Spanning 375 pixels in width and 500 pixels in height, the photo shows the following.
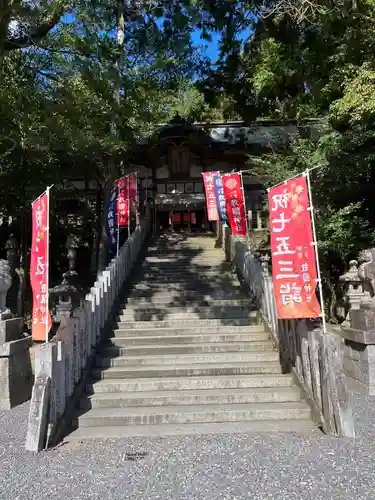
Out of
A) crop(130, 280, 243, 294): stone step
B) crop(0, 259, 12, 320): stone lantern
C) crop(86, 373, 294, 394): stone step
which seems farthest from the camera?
crop(130, 280, 243, 294): stone step

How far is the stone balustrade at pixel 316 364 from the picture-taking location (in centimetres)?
471

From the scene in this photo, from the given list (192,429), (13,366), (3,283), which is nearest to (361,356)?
(192,429)

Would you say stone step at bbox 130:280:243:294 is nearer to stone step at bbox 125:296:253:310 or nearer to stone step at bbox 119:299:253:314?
stone step at bbox 125:296:253:310

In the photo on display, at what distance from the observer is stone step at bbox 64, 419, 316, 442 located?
501 cm

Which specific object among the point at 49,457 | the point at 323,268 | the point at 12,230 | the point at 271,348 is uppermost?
the point at 12,230

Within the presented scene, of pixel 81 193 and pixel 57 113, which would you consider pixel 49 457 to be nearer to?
pixel 57 113

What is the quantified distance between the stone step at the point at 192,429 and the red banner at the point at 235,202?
23.3 ft

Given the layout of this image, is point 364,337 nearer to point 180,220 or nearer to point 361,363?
point 361,363

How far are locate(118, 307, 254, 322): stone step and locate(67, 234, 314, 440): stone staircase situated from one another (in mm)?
20

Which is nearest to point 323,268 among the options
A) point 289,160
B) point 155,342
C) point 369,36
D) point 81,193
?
point 289,160

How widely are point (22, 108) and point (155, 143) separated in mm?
8447

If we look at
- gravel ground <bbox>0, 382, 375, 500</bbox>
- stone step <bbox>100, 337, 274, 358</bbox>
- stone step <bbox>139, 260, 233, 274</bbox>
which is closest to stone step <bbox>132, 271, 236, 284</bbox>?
stone step <bbox>139, 260, 233, 274</bbox>

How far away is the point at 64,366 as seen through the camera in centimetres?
541

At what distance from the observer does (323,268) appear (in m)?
12.7
